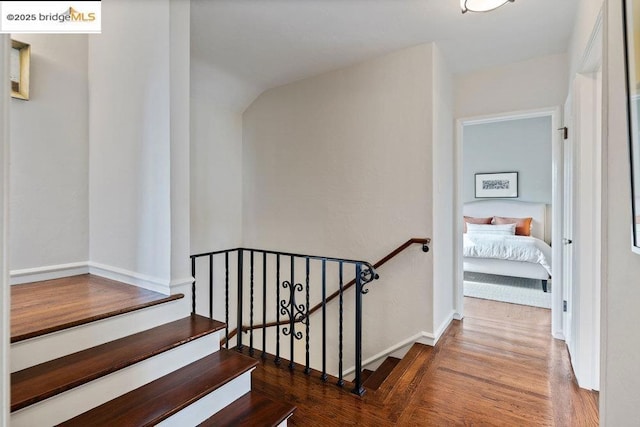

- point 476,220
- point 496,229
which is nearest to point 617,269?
point 496,229

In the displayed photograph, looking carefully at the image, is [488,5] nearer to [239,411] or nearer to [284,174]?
[284,174]

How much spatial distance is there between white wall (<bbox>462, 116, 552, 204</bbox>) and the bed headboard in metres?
0.14

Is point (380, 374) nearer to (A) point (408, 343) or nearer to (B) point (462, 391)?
(A) point (408, 343)

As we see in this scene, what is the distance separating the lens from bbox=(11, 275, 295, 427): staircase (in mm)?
1167

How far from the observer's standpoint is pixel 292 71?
3.16 m

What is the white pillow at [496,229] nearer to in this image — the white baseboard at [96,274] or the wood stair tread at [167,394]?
the wood stair tread at [167,394]

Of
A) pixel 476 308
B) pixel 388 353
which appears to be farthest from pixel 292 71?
pixel 476 308

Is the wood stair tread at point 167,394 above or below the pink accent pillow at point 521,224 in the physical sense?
below

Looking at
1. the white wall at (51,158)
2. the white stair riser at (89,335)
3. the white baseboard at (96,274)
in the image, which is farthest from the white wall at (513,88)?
the white wall at (51,158)

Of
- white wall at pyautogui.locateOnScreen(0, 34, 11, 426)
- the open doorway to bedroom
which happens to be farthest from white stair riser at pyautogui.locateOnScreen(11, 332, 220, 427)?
the open doorway to bedroom

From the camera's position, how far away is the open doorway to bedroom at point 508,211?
14.3ft

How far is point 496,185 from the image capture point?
6086mm

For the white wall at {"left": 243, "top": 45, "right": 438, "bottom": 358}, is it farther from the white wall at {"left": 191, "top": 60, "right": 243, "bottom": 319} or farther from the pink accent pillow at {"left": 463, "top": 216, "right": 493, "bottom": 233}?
the pink accent pillow at {"left": 463, "top": 216, "right": 493, "bottom": 233}

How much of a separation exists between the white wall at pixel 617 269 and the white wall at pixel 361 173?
1.37 meters
